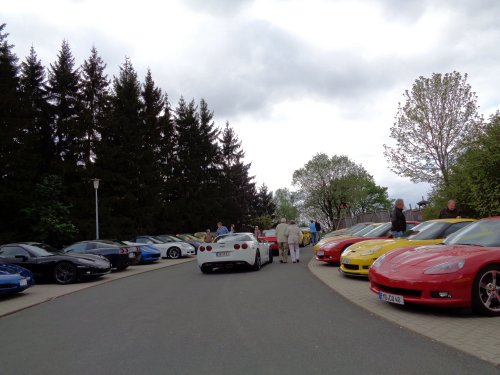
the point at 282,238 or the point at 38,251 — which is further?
the point at 282,238

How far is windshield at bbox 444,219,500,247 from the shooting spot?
21.6ft

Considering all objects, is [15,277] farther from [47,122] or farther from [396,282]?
[47,122]

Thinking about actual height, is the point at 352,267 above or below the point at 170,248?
below

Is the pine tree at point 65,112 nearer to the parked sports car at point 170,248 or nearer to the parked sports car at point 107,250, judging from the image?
the parked sports car at point 170,248

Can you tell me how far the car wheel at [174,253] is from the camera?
937 inches

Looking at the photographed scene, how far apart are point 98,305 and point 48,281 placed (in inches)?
209

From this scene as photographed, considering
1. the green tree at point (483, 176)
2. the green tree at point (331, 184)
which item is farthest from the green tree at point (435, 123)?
the green tree at point (331, 184)

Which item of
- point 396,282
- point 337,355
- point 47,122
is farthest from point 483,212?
Answer: point 47,122

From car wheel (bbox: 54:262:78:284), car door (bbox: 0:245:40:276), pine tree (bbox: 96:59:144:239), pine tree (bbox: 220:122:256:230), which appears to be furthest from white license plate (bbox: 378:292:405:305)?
pine tree (bbox: 220:122:256:230)

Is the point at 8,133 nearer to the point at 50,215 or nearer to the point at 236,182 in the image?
the point at 50,215

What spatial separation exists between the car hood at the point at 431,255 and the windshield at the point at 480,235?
29 cm

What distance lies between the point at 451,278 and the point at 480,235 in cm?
152

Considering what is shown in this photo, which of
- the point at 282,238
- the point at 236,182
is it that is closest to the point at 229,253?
the point at 282,238

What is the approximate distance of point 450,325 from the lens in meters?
5.48
